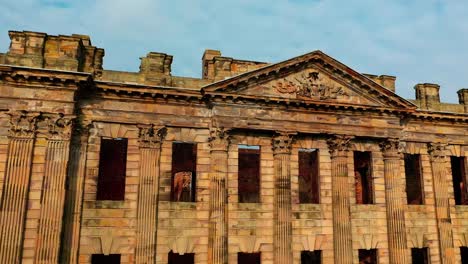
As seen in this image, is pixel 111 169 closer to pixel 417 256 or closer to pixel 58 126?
pixel 58 126

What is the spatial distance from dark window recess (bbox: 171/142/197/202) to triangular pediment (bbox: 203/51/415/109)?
3349 mm

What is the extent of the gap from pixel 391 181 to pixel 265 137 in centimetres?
586

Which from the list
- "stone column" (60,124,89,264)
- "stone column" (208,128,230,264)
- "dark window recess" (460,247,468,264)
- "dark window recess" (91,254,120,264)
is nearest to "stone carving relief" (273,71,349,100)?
"stone column" (208,128,230,264)

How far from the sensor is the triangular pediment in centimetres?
1628

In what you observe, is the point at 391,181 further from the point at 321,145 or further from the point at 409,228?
the point at 321,145

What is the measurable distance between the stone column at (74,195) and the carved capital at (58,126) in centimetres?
37

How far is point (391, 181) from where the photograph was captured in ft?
57.3

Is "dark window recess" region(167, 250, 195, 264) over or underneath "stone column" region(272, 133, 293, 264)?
underneath

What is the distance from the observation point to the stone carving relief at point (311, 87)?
660 inches

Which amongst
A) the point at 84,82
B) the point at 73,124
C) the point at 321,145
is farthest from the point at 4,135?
the point at 321,145

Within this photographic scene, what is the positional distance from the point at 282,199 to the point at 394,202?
505 centimetres

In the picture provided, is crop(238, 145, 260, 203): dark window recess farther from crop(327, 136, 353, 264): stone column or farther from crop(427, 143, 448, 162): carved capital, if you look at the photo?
crop(427, 143, 448, 162): carved capital

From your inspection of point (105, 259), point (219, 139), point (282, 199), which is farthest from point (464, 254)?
point (105, 259)

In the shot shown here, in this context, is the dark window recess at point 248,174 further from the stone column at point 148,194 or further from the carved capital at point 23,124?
the carved capital at point 23,124
